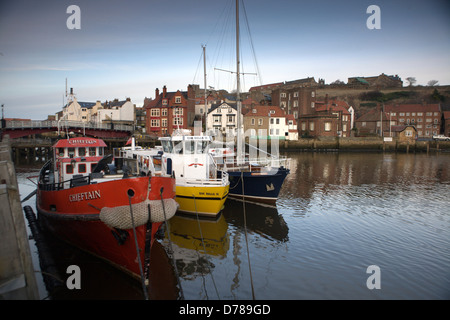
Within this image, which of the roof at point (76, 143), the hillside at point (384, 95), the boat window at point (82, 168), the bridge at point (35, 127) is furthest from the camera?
the hillside at point (384, 95)

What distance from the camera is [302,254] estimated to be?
11914 mm

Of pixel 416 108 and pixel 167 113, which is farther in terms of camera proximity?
pixel 416 108

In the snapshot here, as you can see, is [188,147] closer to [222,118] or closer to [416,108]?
[222,118]

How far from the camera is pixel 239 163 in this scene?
20.6 metres

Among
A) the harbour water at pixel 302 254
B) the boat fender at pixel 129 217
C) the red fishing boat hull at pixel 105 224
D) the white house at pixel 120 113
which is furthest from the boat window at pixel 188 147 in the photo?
the white house at pixel 120 113

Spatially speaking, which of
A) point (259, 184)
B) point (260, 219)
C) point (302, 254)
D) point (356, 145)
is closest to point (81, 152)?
point (260, 219)

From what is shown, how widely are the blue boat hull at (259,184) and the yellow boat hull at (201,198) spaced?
329cm

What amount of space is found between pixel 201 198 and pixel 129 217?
7268mm

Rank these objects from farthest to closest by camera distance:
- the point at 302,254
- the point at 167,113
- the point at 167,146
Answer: the point at 167,113
the point at 167,146
the point at 302,254

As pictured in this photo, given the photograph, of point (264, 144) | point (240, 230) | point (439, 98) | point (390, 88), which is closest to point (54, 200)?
point (240, 230)

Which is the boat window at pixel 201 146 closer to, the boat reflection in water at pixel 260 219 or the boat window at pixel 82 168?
the boat reflection in water at pixel 260 219

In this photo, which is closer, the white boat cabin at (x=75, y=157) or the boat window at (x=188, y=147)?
the white boat cabin at (x=75, y=157)

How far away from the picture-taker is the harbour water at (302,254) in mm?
9219

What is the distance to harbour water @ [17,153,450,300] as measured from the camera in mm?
9219
